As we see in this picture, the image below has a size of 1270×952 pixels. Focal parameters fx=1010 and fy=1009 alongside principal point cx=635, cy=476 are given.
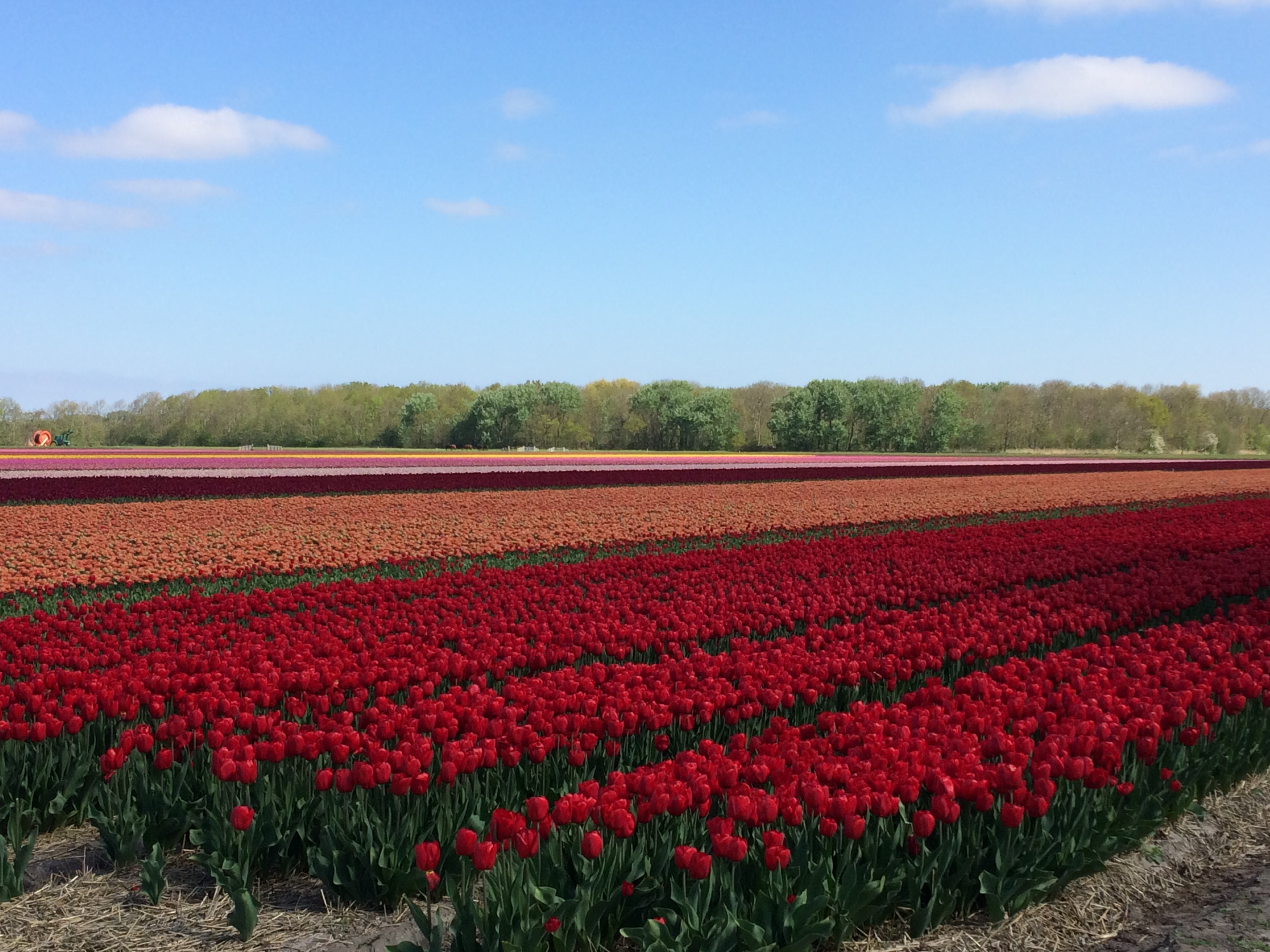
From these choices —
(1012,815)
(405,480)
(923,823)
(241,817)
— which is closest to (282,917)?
(241,817)

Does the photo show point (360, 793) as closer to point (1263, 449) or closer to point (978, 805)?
point (978, 805)

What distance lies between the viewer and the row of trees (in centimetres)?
9406

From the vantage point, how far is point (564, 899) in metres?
3.56

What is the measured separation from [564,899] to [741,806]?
75 centimetres

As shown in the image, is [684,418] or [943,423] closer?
[943,423]

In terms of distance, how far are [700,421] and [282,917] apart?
92.4m

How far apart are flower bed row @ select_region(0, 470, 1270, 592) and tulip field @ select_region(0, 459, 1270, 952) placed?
202 cm

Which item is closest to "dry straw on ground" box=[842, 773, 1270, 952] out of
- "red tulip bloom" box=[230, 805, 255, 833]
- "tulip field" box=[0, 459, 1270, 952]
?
"tulip field" box=[0, 459, 1270, 952]

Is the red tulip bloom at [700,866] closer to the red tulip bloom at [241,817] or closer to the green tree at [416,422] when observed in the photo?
the red tulip bloom at [241,817]

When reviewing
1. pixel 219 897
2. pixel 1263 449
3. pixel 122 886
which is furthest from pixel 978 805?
pixel 1263 449

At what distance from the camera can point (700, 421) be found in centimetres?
9588

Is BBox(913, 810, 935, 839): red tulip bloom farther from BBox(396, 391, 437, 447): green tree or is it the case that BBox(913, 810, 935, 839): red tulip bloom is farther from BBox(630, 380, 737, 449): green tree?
BBox(396, 391, 437, 447): green tree

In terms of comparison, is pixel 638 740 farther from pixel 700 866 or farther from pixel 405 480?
pixel 405 480

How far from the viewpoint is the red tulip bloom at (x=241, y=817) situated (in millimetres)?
4004
